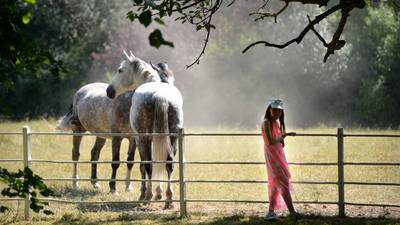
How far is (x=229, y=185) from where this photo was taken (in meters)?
13.2

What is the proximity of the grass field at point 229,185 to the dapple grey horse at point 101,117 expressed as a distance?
0.60 meters

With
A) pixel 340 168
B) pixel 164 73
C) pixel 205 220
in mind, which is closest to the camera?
pixel 340 168

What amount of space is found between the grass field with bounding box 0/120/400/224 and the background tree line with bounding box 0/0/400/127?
359 inches

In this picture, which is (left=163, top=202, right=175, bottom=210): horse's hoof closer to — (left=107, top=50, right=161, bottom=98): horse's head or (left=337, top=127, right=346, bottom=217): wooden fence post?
(left=107, top=50, right=161, bottom=98): horse's head

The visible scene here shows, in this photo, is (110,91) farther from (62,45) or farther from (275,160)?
(62,45)

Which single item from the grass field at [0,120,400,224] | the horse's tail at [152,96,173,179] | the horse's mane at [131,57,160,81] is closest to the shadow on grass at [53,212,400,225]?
the grass field at [0,120,400,224]

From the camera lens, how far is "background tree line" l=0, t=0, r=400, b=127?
2961 cm

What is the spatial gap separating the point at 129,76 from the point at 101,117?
1.26 meters

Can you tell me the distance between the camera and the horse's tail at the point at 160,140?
35.2 feet

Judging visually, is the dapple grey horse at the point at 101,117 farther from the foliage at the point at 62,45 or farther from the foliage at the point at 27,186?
the foliage at the point at 62,45

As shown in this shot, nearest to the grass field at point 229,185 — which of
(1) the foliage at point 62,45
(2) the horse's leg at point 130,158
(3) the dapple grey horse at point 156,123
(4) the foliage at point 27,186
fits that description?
(2) the horse's leg at point 130,158

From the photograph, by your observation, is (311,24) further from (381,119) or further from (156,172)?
(381,119)

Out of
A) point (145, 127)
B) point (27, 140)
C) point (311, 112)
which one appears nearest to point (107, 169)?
point (145, 127)

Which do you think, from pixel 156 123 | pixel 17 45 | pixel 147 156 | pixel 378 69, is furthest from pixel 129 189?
pixel 378 69
